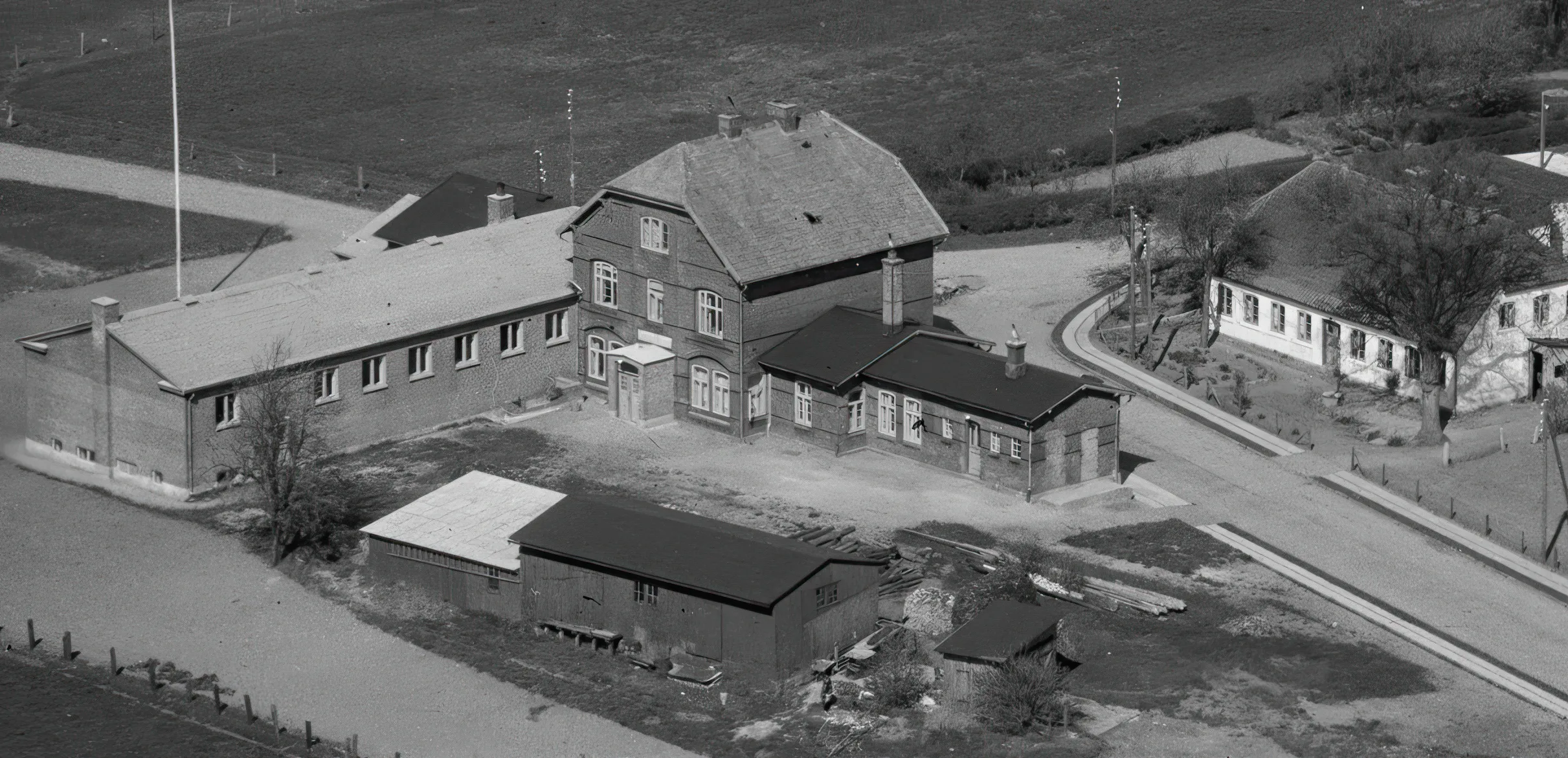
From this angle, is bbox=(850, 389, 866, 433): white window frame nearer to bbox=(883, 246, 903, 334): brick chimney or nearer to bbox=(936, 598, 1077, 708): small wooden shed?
bbox=(883, 246, 903, 334): brick chimney

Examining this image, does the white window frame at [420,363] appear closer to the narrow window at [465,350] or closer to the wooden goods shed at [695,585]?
the narrow window at [465,350]

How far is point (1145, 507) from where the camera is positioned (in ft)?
236

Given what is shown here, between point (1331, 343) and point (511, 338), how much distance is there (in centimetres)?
2878

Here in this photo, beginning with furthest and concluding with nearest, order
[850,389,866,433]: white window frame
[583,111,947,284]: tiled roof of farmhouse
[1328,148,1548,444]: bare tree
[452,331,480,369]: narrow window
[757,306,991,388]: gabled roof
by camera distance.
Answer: [452,331,480,369]: narrow window
[1328,148,1548,444]: bare tree
[583,111,947,284]: tiled roof of farmhouse
[850,389,866,433]: white window frame
[757,306,991,388]: gabled roof

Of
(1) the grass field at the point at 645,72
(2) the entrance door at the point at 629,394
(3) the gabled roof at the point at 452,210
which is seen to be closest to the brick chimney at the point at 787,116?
(2) the entrance door at the point at 629,394

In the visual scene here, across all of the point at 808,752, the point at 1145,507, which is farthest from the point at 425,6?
the point at 808,752

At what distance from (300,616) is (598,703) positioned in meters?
10.1

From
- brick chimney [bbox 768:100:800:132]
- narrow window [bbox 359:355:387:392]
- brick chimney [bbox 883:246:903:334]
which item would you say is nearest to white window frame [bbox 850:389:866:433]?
brick chimney [bbox 883:246:903:334]

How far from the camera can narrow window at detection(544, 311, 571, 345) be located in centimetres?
8162

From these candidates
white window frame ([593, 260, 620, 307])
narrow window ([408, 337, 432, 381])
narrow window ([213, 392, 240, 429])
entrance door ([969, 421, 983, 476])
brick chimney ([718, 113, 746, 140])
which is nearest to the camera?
narrow window ([213, 392, 240, 429])

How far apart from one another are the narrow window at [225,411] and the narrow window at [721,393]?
15341 millimetres

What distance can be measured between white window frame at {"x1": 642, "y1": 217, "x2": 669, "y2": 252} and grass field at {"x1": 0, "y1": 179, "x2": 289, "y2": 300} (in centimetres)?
2758

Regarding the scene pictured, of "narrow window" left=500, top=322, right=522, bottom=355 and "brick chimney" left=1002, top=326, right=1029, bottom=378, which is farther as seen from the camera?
"narrow window" left=500, top=322, right=522, bottom=355

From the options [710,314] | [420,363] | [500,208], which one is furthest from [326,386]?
[500,208]
